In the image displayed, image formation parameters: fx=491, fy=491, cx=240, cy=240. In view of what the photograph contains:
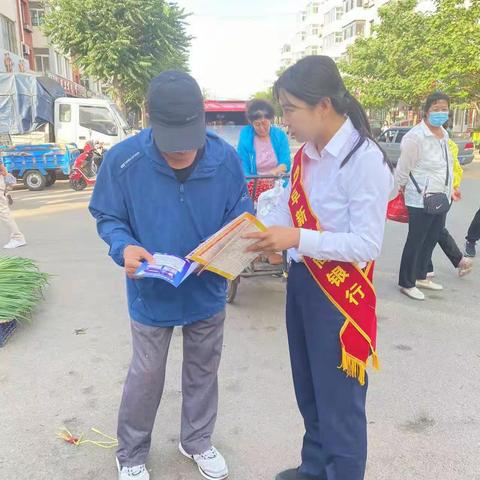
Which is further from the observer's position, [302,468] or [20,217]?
[20,217]

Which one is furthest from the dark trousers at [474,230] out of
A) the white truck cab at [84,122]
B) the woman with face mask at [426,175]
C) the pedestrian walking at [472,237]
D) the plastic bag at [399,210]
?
the white truck cab at [84,122]

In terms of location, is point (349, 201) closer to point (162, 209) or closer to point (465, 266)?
point (162, 209)

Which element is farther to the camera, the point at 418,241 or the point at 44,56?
the point at 44,56

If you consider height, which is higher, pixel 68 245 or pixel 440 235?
pixel 440 235

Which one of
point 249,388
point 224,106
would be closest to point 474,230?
point 249,388

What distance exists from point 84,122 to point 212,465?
1252 centimetres

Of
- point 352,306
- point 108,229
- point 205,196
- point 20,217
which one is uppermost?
point 205,196

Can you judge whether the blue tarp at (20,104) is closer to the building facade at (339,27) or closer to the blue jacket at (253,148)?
the blue jacket at (253,148)

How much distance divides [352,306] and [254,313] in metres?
2.51

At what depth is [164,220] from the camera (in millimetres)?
1853

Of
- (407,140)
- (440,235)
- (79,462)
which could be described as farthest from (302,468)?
(440,235)

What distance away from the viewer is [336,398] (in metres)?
1.73

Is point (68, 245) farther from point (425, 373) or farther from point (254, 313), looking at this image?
point (425, 373)

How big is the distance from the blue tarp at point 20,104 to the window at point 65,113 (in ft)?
2.00
